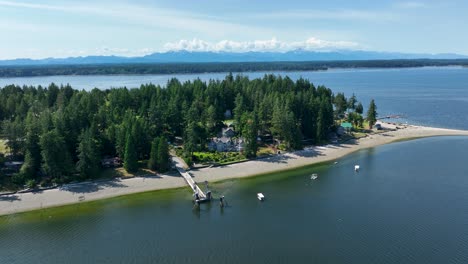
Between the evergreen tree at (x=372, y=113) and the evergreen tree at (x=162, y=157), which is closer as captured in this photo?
the evergreen tree at (x=162, y=157)

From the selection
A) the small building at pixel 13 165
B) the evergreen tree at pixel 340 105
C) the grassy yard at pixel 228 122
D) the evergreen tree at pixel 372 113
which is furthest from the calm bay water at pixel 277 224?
the evergreen tree at pixel 340 105

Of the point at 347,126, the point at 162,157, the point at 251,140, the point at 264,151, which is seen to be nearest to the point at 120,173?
the point at 162,157

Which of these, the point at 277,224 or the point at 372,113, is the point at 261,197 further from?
the point at 372,113

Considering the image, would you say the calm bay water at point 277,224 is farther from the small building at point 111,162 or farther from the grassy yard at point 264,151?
the small building at point 111,162

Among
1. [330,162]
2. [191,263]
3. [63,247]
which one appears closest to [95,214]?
[63,247]

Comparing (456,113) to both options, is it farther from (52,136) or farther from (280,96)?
(52,136)

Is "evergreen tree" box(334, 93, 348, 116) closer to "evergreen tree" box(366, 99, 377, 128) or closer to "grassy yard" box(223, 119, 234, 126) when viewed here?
"evergreen tree" box(366, 99, 377, 128)
